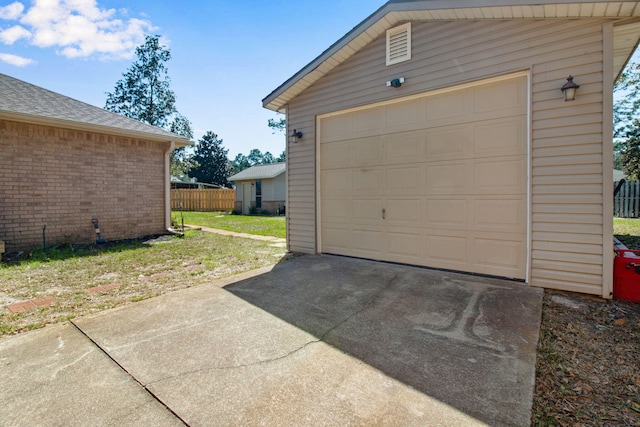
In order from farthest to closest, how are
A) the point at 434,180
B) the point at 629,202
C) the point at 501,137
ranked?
the point at 629,202 → the point at 434,180 → the point at 501,137

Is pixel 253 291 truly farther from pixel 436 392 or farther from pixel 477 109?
pixel 477 109

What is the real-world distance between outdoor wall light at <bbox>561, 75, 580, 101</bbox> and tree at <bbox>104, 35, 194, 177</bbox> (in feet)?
62.0

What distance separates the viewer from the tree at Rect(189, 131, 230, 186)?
39.6 metres

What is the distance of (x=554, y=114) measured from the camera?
3.76 m

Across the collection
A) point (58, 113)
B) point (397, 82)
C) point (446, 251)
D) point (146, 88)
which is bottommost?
point (446, 251)

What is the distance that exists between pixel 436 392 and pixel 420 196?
3.44m

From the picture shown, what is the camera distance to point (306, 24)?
305 inches

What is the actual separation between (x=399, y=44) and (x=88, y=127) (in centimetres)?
721

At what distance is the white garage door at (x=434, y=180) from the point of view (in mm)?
4152

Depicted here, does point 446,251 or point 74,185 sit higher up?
point 74,185

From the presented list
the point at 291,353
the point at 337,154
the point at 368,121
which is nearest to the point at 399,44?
the point at 368,121

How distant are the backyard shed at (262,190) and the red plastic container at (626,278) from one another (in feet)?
52.7

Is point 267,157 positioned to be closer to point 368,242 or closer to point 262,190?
point 262,190

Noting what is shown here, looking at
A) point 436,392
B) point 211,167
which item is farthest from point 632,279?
point 211,167
